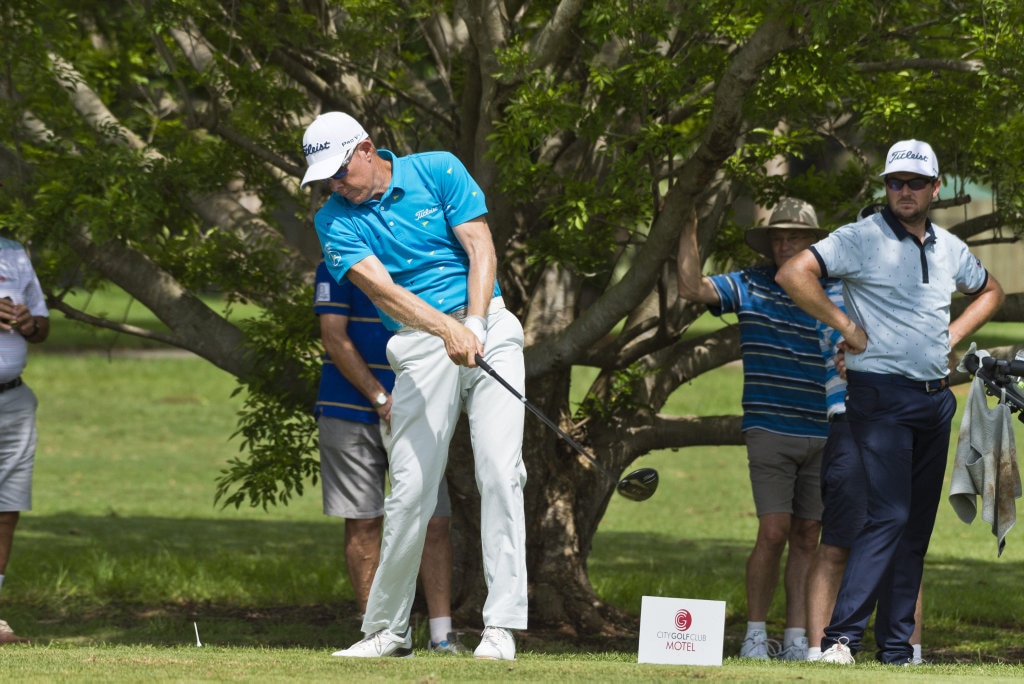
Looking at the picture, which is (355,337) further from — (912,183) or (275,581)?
(275,581)

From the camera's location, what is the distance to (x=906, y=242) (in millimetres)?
6227

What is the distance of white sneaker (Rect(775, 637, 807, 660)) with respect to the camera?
712 cm

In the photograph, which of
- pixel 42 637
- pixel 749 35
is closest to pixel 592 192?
pixel 749 35

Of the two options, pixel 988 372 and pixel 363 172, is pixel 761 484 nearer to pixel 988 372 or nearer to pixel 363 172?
pixel 988 372

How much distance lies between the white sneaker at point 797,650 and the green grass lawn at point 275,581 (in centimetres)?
67

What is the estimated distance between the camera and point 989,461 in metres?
6.08

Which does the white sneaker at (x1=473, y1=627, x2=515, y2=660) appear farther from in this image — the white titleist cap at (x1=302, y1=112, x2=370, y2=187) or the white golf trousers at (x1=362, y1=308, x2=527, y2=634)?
the white titleist cap at (x1=302, y1=112, x2=370, y2=187)

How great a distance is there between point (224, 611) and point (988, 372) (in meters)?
5.31

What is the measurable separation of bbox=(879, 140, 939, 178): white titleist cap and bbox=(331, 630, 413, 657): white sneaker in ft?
8.69

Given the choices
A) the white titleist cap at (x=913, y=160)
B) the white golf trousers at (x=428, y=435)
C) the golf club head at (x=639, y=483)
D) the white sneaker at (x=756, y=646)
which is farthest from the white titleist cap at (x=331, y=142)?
the white sneaker at (x=756, y=646)

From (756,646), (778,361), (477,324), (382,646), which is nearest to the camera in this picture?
(477,324)

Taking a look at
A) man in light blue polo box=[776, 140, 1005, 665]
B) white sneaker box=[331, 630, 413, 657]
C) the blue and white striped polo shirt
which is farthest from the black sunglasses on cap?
white sneaker box=[331, 630, 413, 657]

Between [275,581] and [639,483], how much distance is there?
4700mm

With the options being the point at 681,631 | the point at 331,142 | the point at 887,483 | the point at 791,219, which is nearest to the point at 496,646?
the point at 681,631
